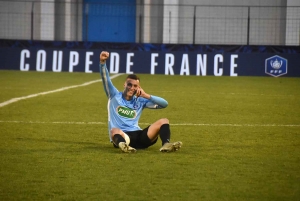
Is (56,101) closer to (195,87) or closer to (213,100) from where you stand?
(213,100)

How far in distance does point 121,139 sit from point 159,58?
55.5ft

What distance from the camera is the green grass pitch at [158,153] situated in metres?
6.43

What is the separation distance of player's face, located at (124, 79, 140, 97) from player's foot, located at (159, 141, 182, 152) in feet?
2.54

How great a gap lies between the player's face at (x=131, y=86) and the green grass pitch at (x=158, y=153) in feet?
2.45

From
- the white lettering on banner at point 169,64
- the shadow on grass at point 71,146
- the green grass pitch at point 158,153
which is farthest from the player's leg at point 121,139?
the white lettering on banner at point 169,64

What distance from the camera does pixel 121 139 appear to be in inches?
337

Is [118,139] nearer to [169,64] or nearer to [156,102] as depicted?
[156,102]

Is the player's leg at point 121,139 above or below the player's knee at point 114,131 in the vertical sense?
below

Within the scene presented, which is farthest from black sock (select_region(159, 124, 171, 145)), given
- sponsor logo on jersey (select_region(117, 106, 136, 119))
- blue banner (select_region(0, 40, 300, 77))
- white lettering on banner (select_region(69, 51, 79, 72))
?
white lettering on banner (select_region(69, 51, 79, 72))

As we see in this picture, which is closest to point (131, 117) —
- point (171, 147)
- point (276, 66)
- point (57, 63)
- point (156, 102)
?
point (156, 102)

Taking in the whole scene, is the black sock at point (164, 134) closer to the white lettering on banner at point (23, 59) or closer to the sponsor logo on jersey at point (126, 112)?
the sponsor logo on jersey at point (126, 112)

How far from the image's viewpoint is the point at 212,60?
82.7 ft

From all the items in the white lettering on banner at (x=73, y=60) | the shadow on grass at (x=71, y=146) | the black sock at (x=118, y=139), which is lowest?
the shadow on grass at (x=71, y=146)

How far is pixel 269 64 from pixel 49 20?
31.4 feet
